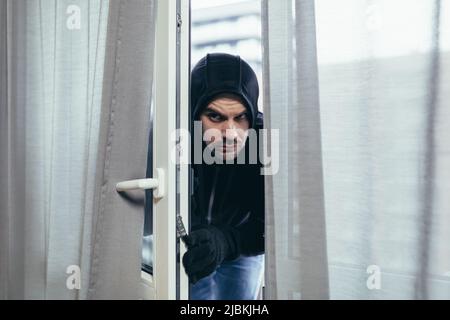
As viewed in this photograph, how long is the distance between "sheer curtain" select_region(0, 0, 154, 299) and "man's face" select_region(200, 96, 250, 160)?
22 centimetres

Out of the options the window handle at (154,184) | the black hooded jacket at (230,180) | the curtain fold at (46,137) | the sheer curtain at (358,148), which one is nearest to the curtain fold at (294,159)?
the sheer curtain at (358,148)

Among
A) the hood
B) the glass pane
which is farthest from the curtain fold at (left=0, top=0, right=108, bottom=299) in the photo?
the hood

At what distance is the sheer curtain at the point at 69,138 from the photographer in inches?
39.9

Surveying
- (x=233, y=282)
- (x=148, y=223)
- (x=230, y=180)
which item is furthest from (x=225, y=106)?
(x=233, y=282)

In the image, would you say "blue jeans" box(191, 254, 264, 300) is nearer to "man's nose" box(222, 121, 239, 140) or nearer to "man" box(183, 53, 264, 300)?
"man" box(183, 53, 264, 300)

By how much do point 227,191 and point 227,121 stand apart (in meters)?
0.24

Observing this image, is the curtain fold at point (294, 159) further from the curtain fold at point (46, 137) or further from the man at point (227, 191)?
the curtain fold at point (46, 137)

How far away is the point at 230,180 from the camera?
46.6 inches

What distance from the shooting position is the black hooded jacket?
1.11 meters

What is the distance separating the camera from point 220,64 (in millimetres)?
1121

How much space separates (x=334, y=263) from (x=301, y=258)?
0.27 ft

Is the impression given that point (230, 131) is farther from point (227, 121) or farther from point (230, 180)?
point (230, 180)

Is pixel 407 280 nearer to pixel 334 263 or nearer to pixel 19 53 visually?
pixel 334 263

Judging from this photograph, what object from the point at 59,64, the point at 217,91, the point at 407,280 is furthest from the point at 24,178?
the point at 407,280
